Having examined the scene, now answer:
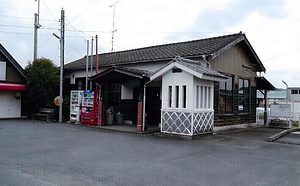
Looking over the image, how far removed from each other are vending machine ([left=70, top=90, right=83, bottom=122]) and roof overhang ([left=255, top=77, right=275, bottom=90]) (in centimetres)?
1074

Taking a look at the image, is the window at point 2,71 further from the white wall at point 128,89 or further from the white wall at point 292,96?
the white wall at point 292,96

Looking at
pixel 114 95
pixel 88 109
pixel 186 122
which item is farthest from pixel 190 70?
pixel 114 95

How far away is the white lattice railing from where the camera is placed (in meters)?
10.8

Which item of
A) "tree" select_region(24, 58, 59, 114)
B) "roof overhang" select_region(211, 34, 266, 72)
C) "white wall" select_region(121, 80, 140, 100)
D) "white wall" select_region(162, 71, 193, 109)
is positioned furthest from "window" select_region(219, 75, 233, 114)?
"tree" select_region(24, 58, 59, 114)

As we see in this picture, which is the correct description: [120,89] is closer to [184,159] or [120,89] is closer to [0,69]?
[0,69]

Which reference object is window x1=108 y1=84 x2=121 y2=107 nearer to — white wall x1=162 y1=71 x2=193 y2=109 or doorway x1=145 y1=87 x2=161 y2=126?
doorway x1=145 y1=87 x2=161 y2=126

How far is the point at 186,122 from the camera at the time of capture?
10883 mm

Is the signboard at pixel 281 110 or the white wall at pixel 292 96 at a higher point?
the white wall at pixel 292 96

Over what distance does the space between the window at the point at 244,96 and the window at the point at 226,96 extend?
1.08m

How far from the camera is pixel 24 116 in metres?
20.6

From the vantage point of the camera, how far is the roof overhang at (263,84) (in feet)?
56.0

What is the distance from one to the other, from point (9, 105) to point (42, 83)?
10.9 feet

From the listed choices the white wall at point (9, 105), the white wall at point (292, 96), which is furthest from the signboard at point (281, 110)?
the white wall at point (292, 96)

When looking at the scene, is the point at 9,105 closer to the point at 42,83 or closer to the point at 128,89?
the point at 42,83
